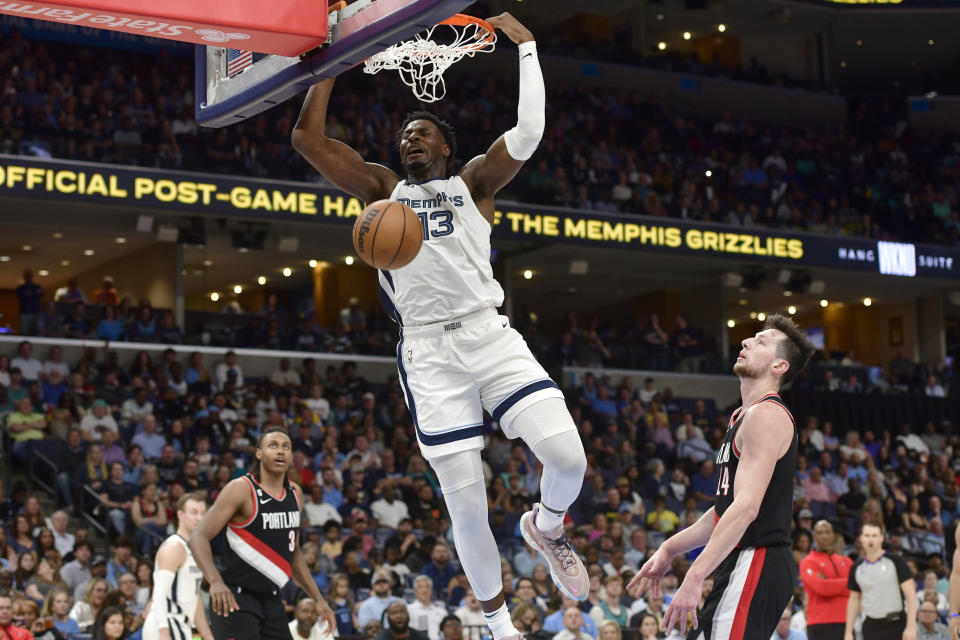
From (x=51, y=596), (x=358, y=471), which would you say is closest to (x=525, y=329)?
(x=358, y=471)

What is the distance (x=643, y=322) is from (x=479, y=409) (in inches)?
871

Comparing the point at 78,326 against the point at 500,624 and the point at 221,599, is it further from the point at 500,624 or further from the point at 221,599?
the point at 500,624

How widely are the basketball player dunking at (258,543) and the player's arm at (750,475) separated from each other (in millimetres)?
3204

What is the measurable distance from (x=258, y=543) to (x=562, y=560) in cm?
213

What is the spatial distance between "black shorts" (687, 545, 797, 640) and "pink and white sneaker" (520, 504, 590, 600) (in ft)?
3.21

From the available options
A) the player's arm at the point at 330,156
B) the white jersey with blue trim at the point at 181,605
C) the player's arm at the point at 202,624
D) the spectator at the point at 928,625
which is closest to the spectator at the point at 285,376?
the spectator at the point at 928,625

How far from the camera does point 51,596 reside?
11766 millimetres

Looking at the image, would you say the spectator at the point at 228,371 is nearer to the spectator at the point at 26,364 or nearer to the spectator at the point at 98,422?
the spectator at the point at 26,364

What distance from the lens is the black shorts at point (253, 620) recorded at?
7.45m

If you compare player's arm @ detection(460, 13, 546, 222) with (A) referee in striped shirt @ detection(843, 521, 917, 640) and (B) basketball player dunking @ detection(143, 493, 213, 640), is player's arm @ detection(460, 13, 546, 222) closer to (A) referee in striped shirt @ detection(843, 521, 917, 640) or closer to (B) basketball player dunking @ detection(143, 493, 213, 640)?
(B) basketball player dunking @ detection(143, 493, 213, 640)

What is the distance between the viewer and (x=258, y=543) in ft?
24.9

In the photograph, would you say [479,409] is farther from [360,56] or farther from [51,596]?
[51,596]

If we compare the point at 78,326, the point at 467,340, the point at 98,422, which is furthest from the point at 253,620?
the point at 78,326

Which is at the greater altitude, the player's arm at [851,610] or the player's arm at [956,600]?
the player's arm at [956,600]
